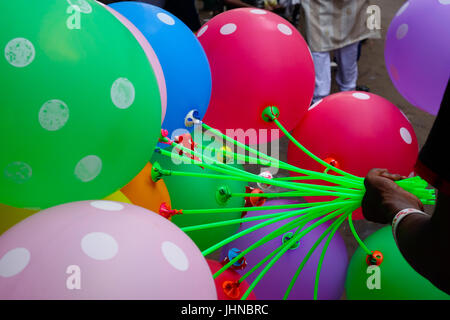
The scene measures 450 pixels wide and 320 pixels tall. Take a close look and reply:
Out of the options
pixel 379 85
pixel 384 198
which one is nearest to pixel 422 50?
pixel 384 198

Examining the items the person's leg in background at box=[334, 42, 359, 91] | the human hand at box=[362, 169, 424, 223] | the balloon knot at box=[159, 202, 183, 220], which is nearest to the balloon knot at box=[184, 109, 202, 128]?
the balloon knot at box=[159, 202, 183, 220]

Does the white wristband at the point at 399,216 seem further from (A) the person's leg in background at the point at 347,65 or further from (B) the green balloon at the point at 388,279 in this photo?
(A) the person's leg in background at the point at 347,65

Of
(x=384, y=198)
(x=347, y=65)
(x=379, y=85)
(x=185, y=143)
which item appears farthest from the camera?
(x=379, y=85)

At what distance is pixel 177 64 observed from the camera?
1238 millimetres

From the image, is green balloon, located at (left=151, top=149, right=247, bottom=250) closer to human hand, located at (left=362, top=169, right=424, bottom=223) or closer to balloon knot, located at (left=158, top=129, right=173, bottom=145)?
balloon knot, located at (left=158, top=129, right=173, bottom=145)

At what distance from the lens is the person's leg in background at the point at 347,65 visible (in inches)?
114

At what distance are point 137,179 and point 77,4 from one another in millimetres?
Answer: 474

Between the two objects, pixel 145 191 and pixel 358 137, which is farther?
pixel 358 137

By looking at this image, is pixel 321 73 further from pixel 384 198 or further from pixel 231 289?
pixel 384 198

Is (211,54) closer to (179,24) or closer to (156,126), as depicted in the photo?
(179,24)

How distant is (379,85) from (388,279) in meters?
2.52

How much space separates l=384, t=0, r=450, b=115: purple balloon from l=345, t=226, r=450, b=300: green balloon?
0.43m

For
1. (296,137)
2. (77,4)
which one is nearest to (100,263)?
(77,4)
